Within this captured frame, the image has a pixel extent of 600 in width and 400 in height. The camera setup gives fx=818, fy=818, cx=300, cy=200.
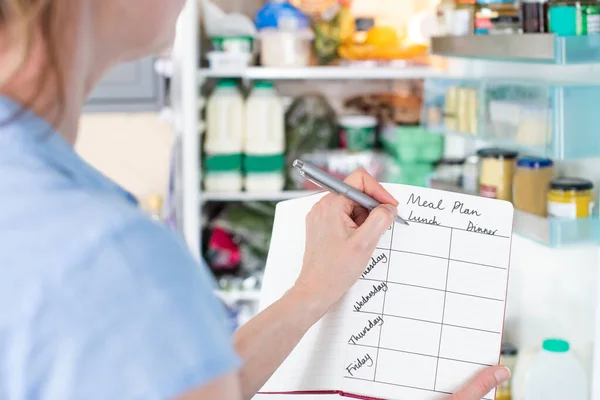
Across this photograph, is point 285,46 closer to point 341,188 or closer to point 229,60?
point 229,60

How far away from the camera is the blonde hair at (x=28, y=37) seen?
1.50ft

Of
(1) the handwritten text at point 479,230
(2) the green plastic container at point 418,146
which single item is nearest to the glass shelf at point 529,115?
(1) the handwritten text at point 479,230

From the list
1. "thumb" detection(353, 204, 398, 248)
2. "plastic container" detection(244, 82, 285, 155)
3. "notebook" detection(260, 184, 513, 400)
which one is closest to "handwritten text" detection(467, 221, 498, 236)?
"notebook" detection(260, 184, 513, 400)

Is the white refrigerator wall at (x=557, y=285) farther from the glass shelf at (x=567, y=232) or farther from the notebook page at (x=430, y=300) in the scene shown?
the notebook page at (x=430, y=300)

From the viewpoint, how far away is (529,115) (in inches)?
55.1

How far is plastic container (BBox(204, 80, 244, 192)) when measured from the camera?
8.70 ft

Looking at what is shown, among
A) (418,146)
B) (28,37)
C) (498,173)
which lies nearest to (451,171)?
(498,173)

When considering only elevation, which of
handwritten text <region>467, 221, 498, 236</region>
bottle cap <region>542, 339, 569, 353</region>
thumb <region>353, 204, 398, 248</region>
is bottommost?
bottle cap <region>542, 339, 569, 353</region>

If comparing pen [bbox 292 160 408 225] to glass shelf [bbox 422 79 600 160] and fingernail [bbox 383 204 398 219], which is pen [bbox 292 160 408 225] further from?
glass shelf [bbox 422 79 600 160]

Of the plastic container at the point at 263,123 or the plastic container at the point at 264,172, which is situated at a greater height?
the plastic container at the point at 263,123

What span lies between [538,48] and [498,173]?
283 mm

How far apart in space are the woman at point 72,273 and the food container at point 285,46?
2176 millimetres

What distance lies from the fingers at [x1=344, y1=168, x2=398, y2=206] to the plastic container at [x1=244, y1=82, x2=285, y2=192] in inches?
68.5

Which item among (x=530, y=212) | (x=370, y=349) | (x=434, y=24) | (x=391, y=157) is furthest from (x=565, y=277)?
(x=391, y=157)
